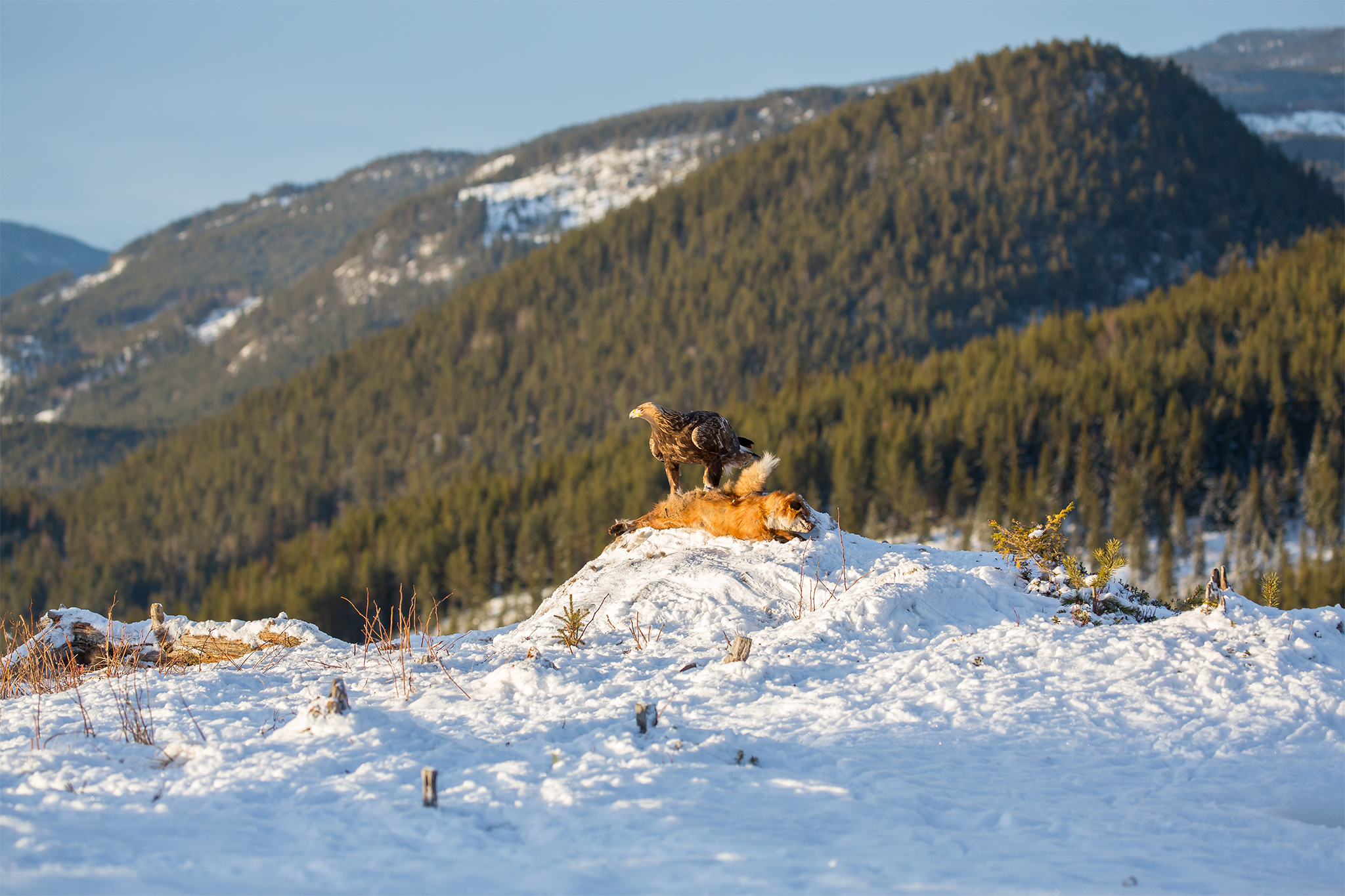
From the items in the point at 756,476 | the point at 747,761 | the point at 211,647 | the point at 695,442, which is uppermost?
the point at 695,442

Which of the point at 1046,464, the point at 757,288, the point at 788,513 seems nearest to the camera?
the point at 788,513

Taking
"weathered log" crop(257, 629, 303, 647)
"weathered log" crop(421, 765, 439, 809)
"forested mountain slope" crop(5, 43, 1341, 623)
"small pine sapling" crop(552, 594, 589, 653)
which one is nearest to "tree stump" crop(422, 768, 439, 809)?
"weathered log" crop(421, 765, 439, 809)

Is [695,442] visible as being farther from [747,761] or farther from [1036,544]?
[747,761]

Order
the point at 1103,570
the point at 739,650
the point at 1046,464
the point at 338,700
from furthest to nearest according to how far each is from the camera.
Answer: the point at 1046,464, the point at 1103,570, the point at 739,650, the point at 338,700

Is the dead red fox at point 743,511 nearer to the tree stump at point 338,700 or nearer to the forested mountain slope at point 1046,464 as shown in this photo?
the tree stump at point 338,700

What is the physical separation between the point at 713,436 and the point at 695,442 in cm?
22

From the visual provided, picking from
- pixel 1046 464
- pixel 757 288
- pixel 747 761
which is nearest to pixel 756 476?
pixel 747 761

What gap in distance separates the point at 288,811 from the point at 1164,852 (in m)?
4.52

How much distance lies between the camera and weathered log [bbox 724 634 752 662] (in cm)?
666

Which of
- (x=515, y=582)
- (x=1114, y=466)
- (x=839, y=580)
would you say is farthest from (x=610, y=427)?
(x=839, y=580)

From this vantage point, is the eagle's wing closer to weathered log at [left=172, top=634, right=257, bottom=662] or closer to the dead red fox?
the dead red fox

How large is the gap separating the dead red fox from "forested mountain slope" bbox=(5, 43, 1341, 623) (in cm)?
10142

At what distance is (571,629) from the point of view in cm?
744

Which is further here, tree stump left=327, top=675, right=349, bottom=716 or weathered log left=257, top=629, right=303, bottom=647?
weathered log left=257, top=629, right=303, bottom=647
